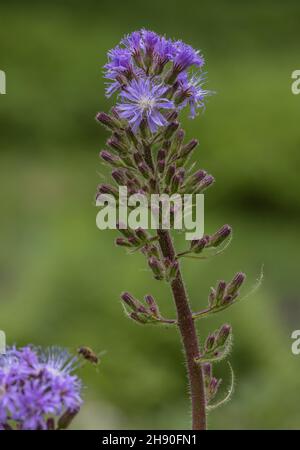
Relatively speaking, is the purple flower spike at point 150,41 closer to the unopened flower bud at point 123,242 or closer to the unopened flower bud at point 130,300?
the unopened flower bud at point 123,242

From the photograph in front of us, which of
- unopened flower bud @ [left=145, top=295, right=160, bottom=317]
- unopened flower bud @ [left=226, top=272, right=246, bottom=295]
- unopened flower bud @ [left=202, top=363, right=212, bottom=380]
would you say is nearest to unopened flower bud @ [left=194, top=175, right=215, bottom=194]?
unopened flower bud @ [left=226, top=272, right=246, bottom=295]

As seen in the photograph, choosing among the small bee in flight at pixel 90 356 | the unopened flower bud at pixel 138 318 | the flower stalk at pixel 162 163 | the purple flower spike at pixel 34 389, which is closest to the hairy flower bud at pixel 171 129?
the flower stalk at pixel 162 163

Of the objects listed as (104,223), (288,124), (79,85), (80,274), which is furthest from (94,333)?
(79,85)

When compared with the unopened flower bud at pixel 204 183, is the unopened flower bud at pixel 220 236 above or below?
below

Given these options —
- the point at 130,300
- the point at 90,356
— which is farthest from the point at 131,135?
the point at 90,356

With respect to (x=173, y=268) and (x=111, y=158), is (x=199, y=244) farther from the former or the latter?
(x=111, y=158)
